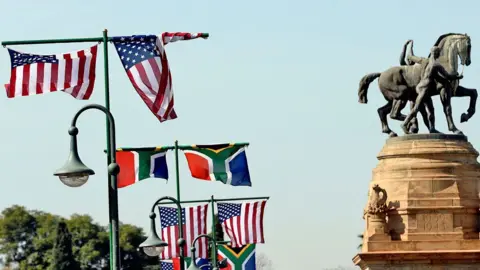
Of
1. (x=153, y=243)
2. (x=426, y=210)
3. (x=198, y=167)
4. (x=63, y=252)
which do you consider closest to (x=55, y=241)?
(x=63, y=252)

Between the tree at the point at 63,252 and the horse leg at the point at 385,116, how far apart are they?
291ft

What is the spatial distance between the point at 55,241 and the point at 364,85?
94.6 meters

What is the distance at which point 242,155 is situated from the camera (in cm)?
5309

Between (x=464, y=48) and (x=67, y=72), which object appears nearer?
(x=67, y=72)

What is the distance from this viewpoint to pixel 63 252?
152 metres

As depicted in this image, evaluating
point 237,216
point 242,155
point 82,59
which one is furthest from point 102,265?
point 82,59

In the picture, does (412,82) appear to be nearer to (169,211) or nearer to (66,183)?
(169,211)

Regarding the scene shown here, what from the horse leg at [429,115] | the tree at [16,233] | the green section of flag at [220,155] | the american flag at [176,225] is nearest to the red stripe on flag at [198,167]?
the green section of flag at [220,155]

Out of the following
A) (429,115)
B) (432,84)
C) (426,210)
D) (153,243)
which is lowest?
(426,210)

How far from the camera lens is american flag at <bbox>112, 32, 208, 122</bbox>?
112 ft

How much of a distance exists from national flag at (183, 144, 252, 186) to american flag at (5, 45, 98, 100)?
1890 cm

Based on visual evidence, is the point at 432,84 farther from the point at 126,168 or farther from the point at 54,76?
the point at 54,76

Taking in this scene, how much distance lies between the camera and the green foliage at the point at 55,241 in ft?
533

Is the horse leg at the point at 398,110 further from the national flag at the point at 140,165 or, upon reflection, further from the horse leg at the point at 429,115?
the national flag at the point at 140,165
